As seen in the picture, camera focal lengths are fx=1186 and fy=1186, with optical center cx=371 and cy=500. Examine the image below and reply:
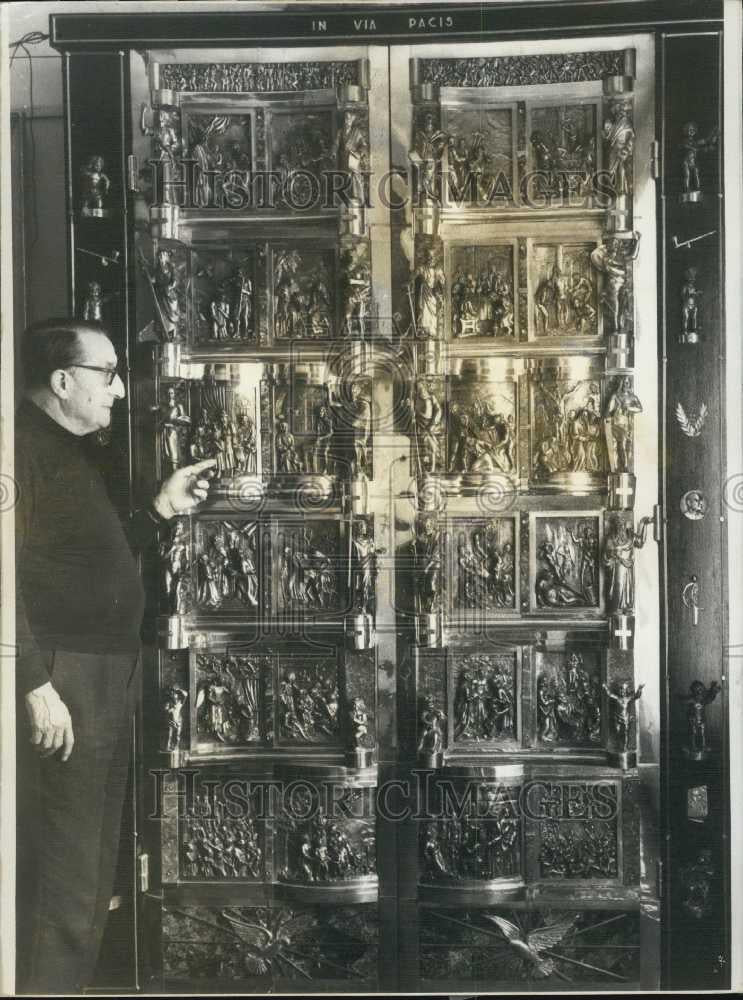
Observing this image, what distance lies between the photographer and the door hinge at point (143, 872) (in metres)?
6.50

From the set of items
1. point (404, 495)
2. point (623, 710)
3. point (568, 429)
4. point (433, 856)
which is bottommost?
point (433, 856)

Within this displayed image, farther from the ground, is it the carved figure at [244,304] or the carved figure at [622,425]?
the carved figure at [244,304]

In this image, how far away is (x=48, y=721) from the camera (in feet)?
21.2

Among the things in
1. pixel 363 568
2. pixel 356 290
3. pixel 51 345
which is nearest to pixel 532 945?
pixel 363 568

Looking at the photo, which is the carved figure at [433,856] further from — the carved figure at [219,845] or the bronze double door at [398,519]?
the carved figure at [219,845]

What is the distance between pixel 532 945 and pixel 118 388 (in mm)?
3768

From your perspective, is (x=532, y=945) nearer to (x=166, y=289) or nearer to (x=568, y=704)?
(x=568, y=704)

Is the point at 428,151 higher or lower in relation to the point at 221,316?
higher

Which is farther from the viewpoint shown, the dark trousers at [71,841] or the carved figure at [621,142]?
the dark trousers at [71,841]

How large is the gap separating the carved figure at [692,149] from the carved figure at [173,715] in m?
3.89

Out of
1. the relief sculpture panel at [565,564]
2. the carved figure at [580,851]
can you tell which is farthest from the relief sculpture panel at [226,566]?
the carved figure at [580,851]

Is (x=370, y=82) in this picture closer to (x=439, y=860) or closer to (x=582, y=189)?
(x=582, y=189)

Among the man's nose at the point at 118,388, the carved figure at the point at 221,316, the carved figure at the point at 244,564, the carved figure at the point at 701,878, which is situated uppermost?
the carved figure at the point at 221,316

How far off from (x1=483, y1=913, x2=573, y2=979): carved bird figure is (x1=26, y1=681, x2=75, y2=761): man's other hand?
2.54 meters
